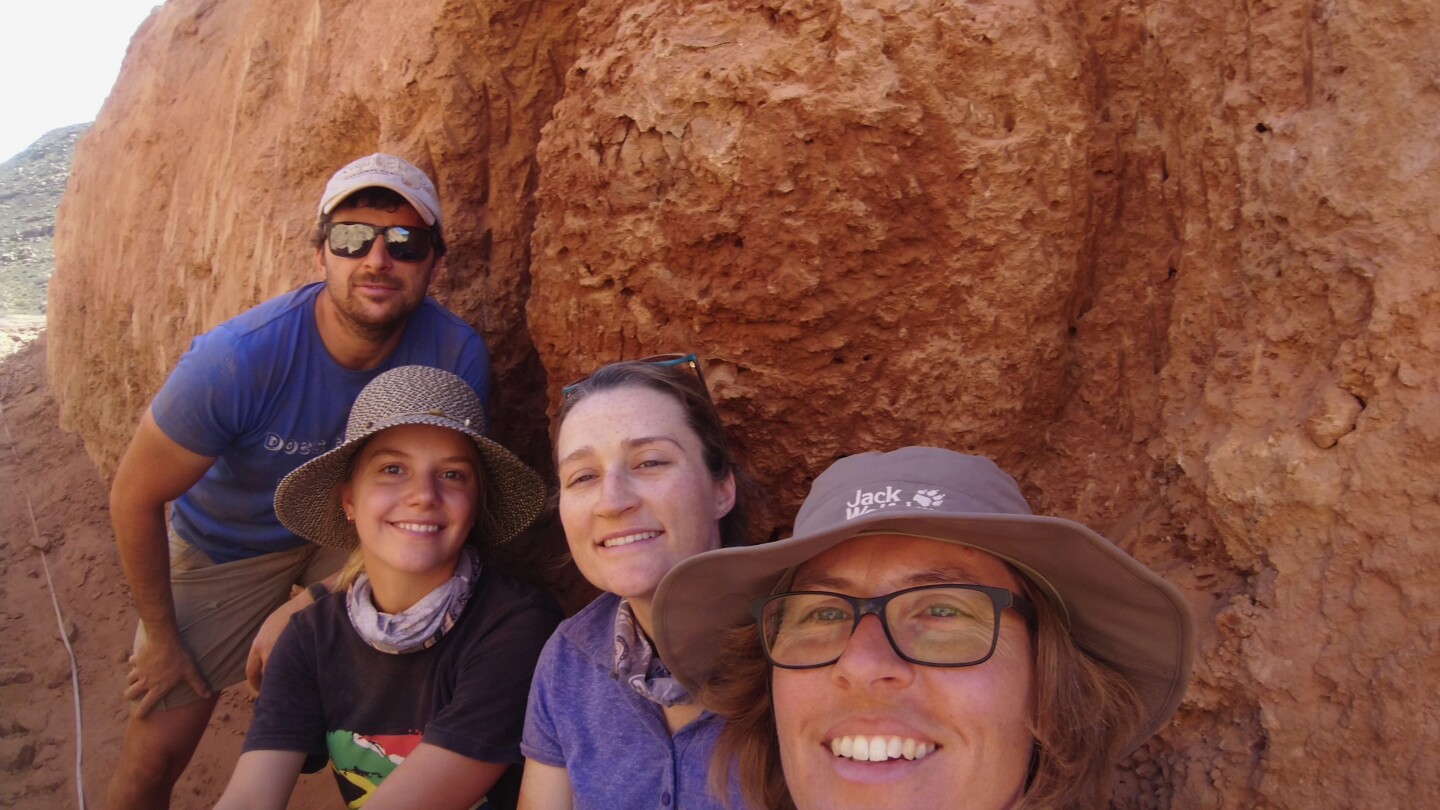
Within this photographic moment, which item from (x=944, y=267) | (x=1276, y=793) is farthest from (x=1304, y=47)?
(x=1276, y=793)

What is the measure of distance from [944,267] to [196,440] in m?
2.08

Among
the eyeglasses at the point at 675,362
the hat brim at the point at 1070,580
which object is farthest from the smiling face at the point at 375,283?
the hat brim at the point at 1070,580

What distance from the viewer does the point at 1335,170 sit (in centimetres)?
174

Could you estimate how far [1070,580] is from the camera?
4.68 feet

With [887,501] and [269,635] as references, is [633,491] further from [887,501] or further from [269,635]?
[269,635]

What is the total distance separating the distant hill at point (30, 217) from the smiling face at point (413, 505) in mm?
8634

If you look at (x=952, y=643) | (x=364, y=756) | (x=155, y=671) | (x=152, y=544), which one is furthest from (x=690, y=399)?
(x=155, y=671)

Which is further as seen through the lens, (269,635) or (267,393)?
(267,393)

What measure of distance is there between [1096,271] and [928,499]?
1.12m

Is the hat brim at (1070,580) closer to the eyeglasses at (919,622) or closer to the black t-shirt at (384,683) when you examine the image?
the eyeglasses at (919,622)

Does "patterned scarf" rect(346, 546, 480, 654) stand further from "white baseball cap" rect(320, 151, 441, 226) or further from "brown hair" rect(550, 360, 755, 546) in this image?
"white baseball cap" rect(320, 151, 441, 226)

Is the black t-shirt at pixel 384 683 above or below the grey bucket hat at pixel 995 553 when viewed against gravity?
below

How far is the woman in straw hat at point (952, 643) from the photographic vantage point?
1.33m

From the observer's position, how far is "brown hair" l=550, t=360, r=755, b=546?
2.12 metres
